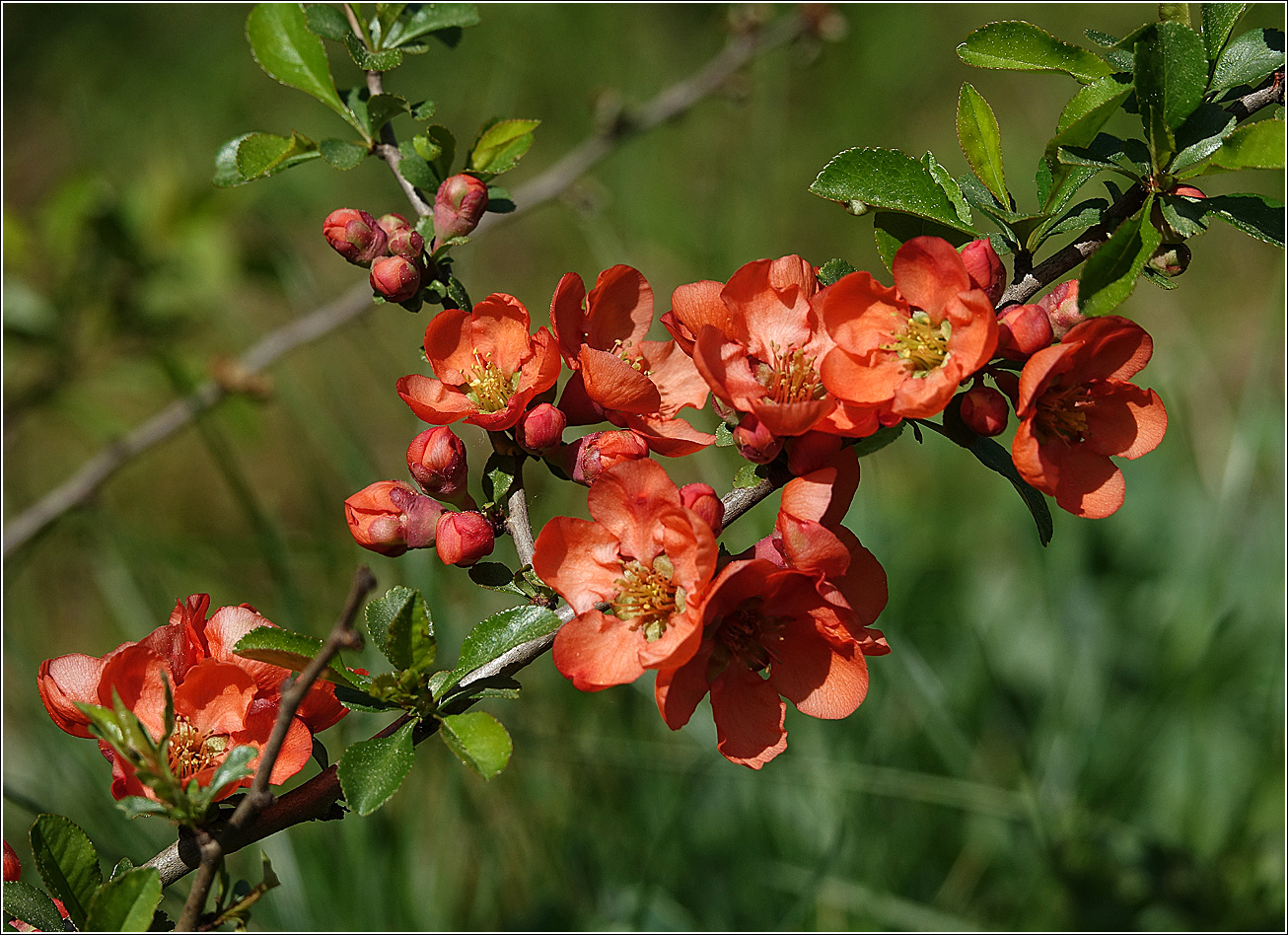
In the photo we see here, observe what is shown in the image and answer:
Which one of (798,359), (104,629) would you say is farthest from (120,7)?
(798,359)

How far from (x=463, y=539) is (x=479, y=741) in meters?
0.20

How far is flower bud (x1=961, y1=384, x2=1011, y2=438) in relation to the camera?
0.93 meters

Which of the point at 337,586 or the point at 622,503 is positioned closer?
the point at 622,503

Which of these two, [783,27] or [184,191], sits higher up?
[184,191]

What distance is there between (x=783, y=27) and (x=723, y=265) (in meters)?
0.66

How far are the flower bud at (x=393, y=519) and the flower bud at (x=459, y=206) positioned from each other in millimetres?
280

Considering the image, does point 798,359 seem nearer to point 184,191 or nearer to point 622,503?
point 622,503

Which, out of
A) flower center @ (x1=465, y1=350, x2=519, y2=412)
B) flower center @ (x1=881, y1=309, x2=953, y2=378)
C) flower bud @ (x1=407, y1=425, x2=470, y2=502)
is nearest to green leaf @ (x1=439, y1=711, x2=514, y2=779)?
flower bud @ (x1=407, y1=425, x2=470, y2=502)

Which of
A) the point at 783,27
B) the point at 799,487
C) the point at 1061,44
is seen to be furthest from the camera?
the point at 783,27

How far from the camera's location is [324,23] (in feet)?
4.07

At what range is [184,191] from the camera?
2496 millimetres

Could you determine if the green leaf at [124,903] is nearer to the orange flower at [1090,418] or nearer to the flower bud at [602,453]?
the flower bud at [602,453]

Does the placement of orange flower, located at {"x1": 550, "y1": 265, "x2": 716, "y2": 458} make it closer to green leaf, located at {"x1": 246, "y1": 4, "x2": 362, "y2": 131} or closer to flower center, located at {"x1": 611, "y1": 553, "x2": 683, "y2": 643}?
flower center, located at {"x1": 611, "y1": 553, "x2": 683, "y2": 643}

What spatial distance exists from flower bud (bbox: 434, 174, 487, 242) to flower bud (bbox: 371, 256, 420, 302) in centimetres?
6
